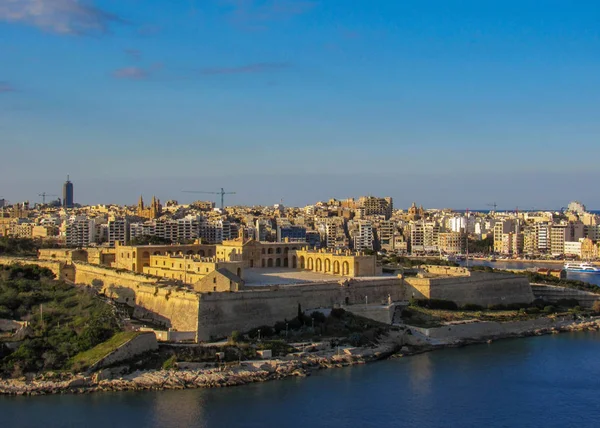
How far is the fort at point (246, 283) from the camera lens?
1947 centimetres

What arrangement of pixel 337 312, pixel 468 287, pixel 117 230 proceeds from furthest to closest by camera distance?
pixel 117 230, pixel 468 287, pixel 337 312

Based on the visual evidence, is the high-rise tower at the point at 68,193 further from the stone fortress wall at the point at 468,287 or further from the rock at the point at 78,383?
the rock at the point at 78,383

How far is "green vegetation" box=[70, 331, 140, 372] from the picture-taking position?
16688mm

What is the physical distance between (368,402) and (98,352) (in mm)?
5546

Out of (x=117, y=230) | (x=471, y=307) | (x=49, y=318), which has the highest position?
(x=117, y=230)

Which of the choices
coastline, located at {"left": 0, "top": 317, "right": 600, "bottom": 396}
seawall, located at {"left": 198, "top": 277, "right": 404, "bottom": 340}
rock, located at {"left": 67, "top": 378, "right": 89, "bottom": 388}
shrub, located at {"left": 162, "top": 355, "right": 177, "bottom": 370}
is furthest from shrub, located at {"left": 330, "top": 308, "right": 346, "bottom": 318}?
rock, located at {"left": 67, "top": 378, "right": 89, "bottom": 388}

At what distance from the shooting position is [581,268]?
44.5 meters

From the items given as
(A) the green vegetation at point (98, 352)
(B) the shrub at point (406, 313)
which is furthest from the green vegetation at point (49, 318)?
(B) the shrub at point (406, 313)

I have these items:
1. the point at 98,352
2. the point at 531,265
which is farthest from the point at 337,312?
the point at 531,265

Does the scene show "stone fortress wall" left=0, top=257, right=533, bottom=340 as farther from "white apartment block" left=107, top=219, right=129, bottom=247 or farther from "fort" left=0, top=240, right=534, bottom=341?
"white apartment block" left=107, top=219, right=129, bottom=247

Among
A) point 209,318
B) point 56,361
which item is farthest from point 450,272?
point 56,361

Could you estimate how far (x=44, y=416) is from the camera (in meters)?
14.8

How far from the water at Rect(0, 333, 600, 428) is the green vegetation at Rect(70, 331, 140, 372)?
1.03 m

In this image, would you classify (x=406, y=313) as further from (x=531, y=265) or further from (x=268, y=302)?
(x=531, y=265)
